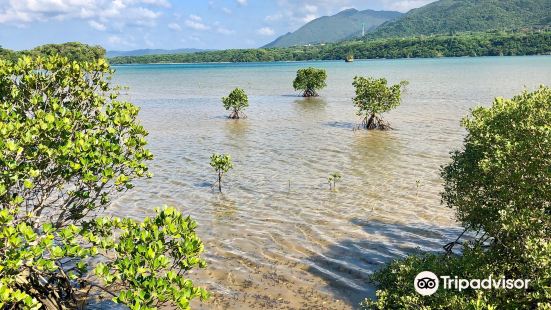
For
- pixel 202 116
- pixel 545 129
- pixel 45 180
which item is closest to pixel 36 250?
pixel 45 180

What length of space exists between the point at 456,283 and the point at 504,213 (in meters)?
2.14

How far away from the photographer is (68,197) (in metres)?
9.75

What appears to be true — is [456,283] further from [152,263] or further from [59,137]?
[59,137]

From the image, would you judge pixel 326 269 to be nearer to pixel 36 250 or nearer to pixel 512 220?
pixel 512 220

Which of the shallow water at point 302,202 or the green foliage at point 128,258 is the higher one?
the green foliage at point 128,258

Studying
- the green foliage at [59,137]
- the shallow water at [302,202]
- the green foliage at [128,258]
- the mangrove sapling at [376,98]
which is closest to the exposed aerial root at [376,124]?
the mangrove sapling at [376,98]

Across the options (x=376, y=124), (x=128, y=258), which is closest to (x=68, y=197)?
(x=128, y=258)

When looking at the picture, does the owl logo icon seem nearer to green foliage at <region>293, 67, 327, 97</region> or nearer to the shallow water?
the shallow water

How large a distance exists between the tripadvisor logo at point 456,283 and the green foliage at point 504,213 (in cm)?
13

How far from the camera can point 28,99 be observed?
1056 centimetres

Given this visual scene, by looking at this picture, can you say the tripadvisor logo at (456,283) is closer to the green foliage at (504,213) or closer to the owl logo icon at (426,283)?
the owl logo icon at (426,283)

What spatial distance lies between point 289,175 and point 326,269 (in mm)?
11858

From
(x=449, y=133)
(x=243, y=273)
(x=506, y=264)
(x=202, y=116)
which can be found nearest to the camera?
(x=506, y=264)

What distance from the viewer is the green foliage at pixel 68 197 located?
724cm
